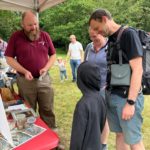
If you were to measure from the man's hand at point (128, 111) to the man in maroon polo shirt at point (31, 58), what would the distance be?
148cm

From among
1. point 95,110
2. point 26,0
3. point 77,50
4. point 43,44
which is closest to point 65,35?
point 77,50

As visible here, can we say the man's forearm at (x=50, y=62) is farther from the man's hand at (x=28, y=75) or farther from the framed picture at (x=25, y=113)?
the framed picture at (x=25, y=113)

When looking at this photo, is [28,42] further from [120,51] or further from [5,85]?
[120,51]

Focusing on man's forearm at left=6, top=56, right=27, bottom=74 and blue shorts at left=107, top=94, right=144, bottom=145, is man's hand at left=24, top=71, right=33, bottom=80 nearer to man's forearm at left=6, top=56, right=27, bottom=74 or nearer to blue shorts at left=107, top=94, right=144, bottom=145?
man's forearm at left=6, top=56, right=27, bottom=74

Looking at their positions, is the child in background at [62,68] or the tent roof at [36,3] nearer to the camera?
the tent roof at [36,3]

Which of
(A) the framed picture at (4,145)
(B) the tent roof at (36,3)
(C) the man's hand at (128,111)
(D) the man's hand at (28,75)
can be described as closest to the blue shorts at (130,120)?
(C) the man's hand at (128,111)

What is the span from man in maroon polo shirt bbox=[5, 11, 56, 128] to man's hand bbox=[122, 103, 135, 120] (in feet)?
4.85

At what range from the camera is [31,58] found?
3.67 meters

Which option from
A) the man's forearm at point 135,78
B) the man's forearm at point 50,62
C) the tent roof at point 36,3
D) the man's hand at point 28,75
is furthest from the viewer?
the tent roof at point 36,3

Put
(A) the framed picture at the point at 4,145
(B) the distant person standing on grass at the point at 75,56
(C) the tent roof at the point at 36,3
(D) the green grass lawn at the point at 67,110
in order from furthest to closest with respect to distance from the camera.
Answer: (B) the distant person standing on grass at the point at 75,56 < (C) the tent roof at the point at 36,3 < (D) the green grass lawn at the point at 67,110 < (A) the framed picture at the point at 4,145

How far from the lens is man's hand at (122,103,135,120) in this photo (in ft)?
7.58

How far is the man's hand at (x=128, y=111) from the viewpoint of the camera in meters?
2.31

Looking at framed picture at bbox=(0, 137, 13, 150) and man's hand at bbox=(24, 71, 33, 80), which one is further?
man's hand at bbox=(24, 71, 33, 80)

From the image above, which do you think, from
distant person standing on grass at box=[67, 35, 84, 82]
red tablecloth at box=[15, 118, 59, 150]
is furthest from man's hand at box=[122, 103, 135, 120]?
distant person standing on grass at box=[67, 35, 84, 82]
